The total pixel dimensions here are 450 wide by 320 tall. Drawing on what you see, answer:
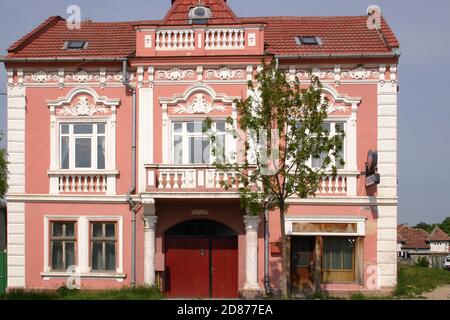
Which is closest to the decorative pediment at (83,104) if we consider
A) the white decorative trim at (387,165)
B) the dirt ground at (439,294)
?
the white decorative trim at (387,165)

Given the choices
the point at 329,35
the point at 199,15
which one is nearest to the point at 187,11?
the point at 199,15

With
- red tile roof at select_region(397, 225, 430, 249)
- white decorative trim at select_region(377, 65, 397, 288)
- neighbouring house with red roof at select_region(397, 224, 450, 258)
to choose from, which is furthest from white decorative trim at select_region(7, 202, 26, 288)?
red tile roof at select_region(397, 225, 430, 249)

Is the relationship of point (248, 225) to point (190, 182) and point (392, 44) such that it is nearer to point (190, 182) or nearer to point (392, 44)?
point (190, 182)

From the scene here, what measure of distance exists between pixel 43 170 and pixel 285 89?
26.5 ft

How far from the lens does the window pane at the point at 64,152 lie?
79.8 ft

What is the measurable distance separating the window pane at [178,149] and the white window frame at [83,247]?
7.82 feet

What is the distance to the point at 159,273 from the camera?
928 inches

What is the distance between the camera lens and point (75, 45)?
25.4m

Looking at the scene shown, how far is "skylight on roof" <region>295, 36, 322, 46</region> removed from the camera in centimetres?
2484

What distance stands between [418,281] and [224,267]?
6117 mm

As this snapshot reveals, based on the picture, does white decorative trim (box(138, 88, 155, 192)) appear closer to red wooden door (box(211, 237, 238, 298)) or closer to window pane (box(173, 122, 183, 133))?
window pane (box(173, 122, 183, 133))

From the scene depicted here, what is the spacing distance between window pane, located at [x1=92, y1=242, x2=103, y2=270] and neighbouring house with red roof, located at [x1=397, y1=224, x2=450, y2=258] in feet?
192
